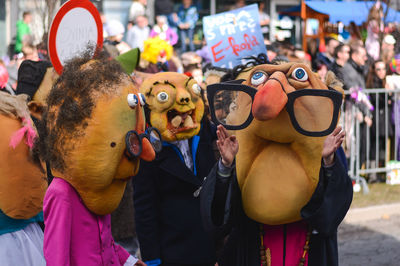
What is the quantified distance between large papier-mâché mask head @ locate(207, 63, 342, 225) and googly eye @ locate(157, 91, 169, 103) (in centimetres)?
93

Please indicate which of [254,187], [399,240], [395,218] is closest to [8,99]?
[254,187]

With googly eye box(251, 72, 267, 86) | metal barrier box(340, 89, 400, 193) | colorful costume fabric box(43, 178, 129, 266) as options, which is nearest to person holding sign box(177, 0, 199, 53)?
metal barrier box(340, 89, 400, 193)

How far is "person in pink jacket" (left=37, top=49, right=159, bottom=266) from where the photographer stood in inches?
→ 113

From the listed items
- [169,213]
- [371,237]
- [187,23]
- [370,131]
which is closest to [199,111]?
[169,213]

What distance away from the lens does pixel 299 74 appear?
299cm

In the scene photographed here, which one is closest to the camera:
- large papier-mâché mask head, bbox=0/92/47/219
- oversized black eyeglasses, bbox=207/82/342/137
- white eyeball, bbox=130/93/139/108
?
oversized black eyeglasses, bbox=207/82/342/137

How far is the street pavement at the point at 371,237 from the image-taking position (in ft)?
20.6

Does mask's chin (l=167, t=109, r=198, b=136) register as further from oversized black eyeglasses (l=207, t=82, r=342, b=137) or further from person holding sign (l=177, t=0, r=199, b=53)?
person holding sign (l=177, t=0, r=199, b=53)

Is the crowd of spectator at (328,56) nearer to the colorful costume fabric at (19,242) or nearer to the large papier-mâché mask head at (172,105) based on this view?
the large papier-mâché mask head at (172,105)

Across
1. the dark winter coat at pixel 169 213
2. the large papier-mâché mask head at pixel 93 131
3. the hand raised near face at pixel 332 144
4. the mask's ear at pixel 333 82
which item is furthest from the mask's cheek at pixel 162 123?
the hand raised near face at pixel 332 144

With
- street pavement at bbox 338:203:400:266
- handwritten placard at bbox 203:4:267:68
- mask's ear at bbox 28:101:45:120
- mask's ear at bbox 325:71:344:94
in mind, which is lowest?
street pavement at bbox 338:203:400:266

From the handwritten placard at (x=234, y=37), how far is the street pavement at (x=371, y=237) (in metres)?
2.32

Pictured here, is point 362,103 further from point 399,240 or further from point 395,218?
point 399,240

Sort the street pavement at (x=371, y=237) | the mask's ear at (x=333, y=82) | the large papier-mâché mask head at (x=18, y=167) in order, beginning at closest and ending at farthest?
the mask's ear at (x=333, y=82)
the large papier-mâché mask head at (x=18, y=167)
the street pavement at (x=371, y=237)
